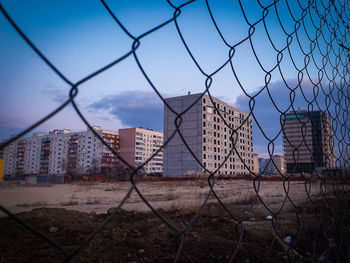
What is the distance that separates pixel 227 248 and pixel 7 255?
1.63 metres

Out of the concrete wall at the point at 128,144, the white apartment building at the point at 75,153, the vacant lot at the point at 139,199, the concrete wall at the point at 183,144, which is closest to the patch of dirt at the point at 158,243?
the vacant lot at the point at 139,199

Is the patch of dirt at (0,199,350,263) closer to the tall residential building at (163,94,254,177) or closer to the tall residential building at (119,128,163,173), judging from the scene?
the tall residential building at (163,94,254,177)

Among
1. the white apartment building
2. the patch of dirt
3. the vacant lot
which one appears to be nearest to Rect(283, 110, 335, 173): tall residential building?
the patch of dirt

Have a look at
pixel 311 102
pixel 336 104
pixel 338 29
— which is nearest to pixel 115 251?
pixel 311 102

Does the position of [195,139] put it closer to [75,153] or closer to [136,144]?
[136,144]

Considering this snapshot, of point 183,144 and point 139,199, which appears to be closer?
point 139,199

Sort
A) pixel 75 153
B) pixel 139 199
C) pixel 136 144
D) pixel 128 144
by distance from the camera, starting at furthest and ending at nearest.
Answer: pixel 75 153 < pixel 128 144 < pixel 136 144 < pixel 139 199

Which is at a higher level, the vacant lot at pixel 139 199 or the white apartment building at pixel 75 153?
the white apartment building at pixel 75 153

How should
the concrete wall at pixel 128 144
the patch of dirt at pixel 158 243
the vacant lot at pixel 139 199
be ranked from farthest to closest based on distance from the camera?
1. the concrete wall at pixel 128 144
2. the vacant lot at pixel 139 199
3. the patch of dirt at pixel 158 243

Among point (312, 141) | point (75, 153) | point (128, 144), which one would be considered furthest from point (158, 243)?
point (75, 153)

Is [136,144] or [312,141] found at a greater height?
[136,144]

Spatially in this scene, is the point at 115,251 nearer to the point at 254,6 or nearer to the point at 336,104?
the point at 254,6

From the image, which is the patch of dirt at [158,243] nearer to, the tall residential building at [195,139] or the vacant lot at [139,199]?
the vacant lot at [139,199]

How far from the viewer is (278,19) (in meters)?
1.27
